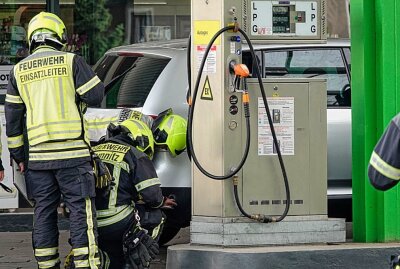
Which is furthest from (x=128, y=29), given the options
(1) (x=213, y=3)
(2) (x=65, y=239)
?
(1) (x=213, y=3)

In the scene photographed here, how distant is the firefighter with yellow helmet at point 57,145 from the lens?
750cm

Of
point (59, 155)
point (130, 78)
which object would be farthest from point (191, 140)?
point (130, 78)

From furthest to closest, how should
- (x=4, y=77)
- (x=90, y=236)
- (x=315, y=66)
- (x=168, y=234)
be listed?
(x=4, y=77) < (x=168, y=234) < (x=315, y=66) < (x=90, y=236)

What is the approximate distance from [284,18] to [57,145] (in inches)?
75.6

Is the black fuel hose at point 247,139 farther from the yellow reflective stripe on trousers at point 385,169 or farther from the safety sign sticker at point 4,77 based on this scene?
the safety sign sticker at point 4,77

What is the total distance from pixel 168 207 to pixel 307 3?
1849mm

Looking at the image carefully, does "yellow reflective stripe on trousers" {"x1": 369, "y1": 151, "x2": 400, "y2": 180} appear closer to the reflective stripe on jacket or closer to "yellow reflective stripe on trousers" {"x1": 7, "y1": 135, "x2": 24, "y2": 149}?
the reflective stripe on jacket

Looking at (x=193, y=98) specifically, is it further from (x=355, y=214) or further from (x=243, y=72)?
(x=355, y=214)

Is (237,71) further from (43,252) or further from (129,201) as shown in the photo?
(43,252)

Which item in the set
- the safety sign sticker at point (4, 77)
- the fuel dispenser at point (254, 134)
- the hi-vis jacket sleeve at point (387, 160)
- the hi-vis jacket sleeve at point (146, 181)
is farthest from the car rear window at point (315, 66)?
the hi-vis jacket sleeve at point (387, 160)

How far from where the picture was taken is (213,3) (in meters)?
7.80

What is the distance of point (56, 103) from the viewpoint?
7.55 metres

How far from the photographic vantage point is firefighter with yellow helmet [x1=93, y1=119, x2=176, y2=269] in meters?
7.66

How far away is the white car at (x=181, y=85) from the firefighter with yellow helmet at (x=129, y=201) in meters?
0.68
